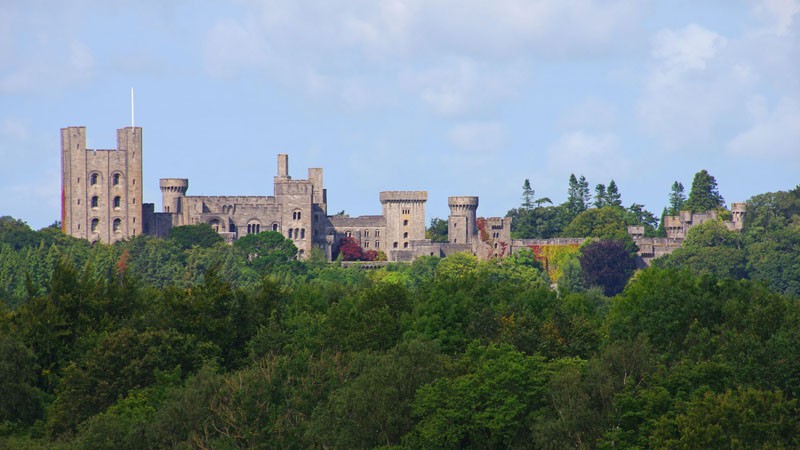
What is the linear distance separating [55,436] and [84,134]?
8261 centimetres

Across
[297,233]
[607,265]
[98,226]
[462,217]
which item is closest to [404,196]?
[462,217]

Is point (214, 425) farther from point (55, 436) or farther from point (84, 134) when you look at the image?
point (84, 134)

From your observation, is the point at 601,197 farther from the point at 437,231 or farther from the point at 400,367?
the point at 400,367

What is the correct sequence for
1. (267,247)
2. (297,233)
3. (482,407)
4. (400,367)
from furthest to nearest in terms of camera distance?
(297,233)
(267,247)
(400,367)
(482,407)

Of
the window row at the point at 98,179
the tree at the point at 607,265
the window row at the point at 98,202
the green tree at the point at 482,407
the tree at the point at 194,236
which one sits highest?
the window row at the point at 98,179

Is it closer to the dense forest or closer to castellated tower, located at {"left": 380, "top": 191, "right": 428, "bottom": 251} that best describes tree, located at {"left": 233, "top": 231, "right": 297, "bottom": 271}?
castellated tower, located at {"left": 380, "top": 191, "right": 428, "bottom": 251}

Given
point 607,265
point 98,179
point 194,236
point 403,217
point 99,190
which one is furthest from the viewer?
point 403,217

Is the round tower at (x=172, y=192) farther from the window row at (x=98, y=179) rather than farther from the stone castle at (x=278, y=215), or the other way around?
the window row at (x=98, y=179)

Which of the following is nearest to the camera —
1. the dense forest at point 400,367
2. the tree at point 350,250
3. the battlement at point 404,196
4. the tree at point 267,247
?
the dense forest at point 400,367

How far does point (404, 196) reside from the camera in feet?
508

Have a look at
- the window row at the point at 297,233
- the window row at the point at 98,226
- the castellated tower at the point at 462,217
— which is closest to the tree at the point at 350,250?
the window row at the point at 297,233

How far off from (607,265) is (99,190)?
33853 millimetres

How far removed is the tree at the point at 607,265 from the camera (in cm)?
14562

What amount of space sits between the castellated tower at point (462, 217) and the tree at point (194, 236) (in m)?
18.4
